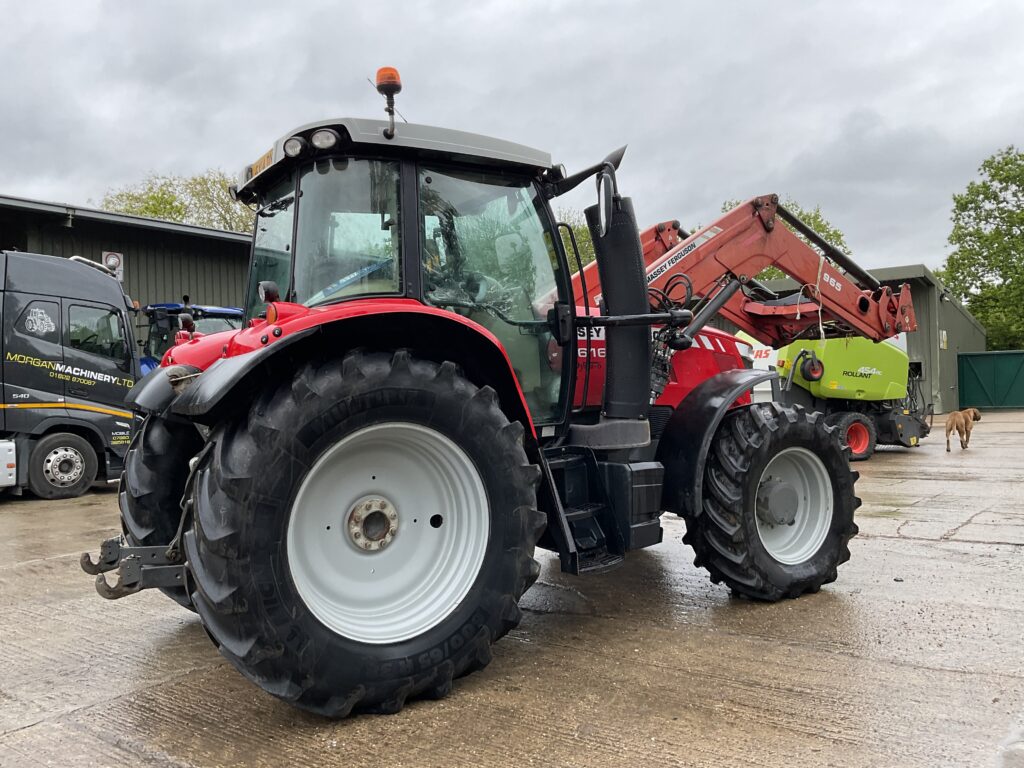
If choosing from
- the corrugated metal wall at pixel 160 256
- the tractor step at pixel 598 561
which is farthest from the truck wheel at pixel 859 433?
the corrugated metal wall at pixel 160 256

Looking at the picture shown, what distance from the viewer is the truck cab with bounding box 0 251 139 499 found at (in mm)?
9703

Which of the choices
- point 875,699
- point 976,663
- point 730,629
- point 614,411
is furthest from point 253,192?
point 976,663

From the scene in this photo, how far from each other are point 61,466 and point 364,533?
333 inches

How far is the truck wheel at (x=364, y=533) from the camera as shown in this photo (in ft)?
9.24

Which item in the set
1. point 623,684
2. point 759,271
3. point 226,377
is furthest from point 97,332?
point 623,684

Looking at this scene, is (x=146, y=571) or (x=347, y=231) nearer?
(x=146, y=571)

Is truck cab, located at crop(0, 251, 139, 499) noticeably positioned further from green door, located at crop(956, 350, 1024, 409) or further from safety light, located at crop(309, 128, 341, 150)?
green door, located at crop(956, 350, 1024, 409)

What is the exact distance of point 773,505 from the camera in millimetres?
4555

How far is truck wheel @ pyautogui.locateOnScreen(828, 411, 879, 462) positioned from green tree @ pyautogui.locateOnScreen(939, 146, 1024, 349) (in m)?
26.0

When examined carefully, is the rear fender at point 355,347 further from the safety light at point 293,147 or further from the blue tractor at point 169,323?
the blue tractor at point 169,323

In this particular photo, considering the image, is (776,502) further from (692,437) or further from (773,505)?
(692,437)

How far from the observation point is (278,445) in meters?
2.88

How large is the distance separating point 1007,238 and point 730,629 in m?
37.5

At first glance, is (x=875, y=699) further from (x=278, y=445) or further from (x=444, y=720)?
(x=278, y=445)
